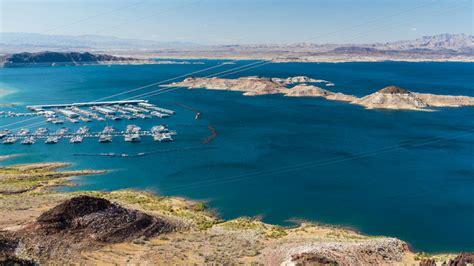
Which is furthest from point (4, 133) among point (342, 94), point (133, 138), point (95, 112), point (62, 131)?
point (342, 94)

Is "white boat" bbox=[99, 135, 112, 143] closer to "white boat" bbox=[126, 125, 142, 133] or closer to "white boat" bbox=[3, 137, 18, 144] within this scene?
"white boat" bbox=[126, 125, 142, 133]

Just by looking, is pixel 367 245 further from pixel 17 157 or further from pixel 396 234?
pixel 17 157

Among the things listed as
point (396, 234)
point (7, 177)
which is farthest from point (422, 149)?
point (7, 177)

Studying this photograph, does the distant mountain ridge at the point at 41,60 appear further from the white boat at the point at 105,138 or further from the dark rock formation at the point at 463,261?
the dark rock formation at the point at 463,261

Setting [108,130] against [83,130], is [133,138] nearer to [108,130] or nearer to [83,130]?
[108,130]

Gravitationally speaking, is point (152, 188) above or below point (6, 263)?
below

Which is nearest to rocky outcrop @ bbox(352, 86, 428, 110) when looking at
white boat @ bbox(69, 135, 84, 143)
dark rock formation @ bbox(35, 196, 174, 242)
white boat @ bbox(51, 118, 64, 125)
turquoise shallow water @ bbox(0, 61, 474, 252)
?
turquoise shallow water @ bbox(0, 61, 474, 252)

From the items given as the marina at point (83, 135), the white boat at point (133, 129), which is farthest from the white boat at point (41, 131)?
the white boat at point (133, 129)
